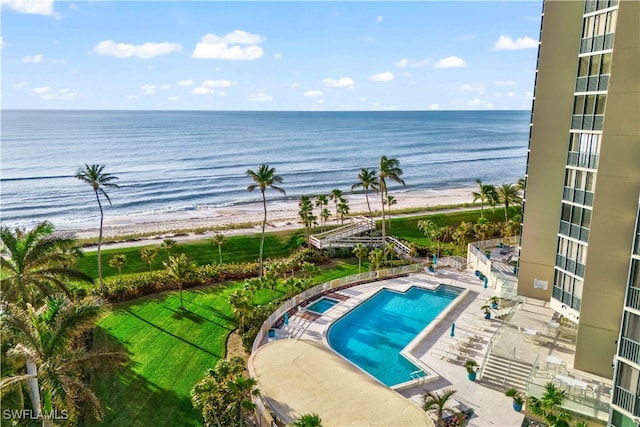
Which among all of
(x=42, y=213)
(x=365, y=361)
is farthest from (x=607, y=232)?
(x=42, y=213)

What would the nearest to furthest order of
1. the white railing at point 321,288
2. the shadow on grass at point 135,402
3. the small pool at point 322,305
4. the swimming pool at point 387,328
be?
the shadow on grass at point 135,402, the swimming pool at point 387,328, the white railing at point 321,288, the small pool at point 322,305

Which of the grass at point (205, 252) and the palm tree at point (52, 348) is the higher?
the palm tree at point (52, 348)

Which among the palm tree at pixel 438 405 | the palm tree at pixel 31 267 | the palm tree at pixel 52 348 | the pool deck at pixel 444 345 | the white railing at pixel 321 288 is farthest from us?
the white railing at pixel 321 288

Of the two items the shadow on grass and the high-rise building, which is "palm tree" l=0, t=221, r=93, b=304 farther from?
the high-rise building

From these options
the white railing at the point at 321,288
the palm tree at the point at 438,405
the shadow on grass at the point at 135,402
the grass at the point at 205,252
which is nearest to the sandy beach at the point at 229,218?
the grass at the point at 205,252

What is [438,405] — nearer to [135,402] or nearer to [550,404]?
[550,404]

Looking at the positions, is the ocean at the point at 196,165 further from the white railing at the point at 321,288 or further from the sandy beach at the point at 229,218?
the white railing at the point at 321,288
